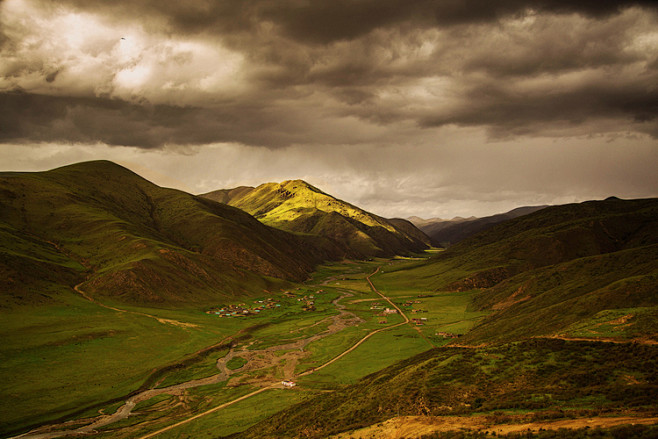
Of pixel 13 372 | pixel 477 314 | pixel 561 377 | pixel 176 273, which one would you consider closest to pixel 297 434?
pixel 561 377

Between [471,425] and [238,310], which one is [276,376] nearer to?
[471,425]

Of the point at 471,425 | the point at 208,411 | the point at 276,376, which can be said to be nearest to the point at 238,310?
the point at 276,376

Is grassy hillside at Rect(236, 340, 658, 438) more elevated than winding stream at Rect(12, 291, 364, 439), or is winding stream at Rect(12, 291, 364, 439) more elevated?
grassy hillside at Rect(236, 340, 658, 438)

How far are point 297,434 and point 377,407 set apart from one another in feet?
40.3

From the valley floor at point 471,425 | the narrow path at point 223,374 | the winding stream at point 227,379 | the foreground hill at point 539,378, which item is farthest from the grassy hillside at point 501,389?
the winding stream at point 227,379

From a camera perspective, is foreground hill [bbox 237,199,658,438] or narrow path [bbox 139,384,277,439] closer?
foreground hill [bbox 237,199,658,438]

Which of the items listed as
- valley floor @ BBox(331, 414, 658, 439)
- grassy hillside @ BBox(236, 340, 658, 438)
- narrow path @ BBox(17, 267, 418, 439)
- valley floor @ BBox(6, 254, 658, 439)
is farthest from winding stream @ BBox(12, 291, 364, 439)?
valley floor @ BBox(331, 414, 658, 439)

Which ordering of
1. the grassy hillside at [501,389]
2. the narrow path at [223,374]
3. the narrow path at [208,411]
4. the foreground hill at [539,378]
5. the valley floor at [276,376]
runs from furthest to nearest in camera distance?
the narrow path at [223,374]
the narrow path at [208,411]
the valley floor at [276,376]
the foreground hill at [539,378]
the grassy hillside at [501,389]

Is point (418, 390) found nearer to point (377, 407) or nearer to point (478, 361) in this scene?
point (377, 407)

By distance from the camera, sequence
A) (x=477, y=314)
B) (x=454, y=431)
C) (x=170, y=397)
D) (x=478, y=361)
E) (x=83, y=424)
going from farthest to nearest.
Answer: (x=477, y=314) < (x=170, y=397) < (x=83, y=424) < (x=478, y=361) < (x=454, y=431)

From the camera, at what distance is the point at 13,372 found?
8838cm

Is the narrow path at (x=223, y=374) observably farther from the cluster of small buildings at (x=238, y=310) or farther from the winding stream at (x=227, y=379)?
the cluster of small buildings at (x=238, y=310)

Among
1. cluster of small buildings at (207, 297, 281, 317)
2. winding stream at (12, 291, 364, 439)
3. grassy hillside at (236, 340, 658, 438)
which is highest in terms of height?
grassy hillside at (236, 340, 658, 438)

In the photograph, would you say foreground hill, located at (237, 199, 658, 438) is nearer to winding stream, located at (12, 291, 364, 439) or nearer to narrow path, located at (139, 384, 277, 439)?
narrow path, located at (139, 384, 277, 439)
